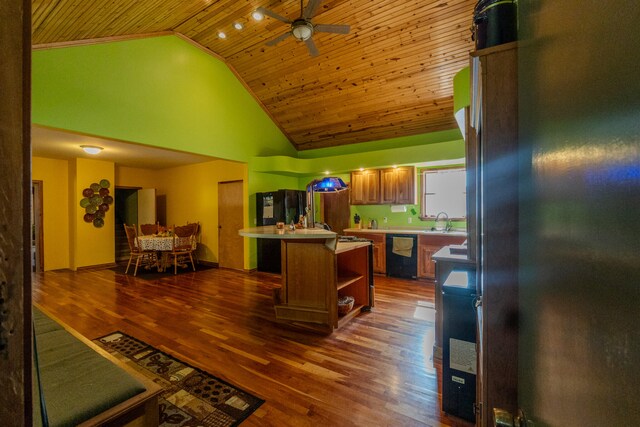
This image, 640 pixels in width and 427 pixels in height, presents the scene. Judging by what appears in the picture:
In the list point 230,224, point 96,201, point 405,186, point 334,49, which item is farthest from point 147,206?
point 405,186

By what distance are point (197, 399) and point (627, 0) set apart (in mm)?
2423

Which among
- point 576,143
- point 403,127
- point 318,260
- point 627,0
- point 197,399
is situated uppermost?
Answer: point 403,127

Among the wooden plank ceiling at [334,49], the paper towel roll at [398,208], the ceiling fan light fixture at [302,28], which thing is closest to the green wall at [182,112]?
the paper towel roll at [398,208]

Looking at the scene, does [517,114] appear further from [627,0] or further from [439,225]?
[439,225]

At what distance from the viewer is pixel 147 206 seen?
705 centimetres

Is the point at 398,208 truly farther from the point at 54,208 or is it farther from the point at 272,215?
the point at 54,208

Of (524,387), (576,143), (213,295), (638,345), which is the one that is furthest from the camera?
(213,295)

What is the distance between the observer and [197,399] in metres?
1.82

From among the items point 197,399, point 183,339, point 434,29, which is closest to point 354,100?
point 434,29

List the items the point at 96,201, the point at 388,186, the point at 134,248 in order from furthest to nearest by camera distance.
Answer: the point at 96,201
the point at 134,248
the point at 388,186

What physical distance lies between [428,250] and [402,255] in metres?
0.48

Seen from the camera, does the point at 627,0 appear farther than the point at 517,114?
No

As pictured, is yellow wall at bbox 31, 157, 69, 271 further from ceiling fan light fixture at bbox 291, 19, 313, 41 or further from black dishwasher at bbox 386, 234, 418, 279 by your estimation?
black dishwasher at bbox 386, 234, 418, 279

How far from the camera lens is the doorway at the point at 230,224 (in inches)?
235
